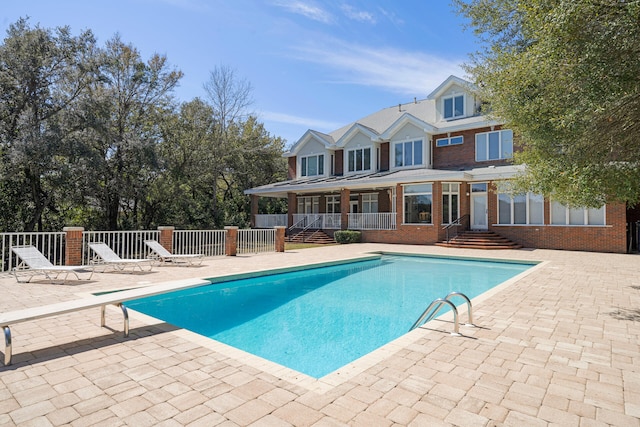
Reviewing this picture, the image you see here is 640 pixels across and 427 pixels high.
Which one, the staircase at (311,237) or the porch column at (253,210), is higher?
the porch column at (253,210)

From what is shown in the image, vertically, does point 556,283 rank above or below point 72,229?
below

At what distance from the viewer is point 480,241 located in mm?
18141

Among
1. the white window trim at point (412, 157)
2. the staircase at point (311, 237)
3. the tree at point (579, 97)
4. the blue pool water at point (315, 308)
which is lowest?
the blue pool water at point (315, 308)

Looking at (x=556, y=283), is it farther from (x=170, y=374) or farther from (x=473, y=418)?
(x=170, y=374)

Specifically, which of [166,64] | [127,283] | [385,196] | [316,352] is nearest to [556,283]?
[316,352]

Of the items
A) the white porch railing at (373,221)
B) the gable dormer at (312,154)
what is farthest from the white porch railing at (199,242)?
the gable dormer at (312,154)

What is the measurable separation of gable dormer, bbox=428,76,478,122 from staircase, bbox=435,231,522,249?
7633 mm

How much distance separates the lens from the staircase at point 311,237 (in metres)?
22.9

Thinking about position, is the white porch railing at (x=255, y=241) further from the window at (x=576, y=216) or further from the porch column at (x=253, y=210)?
the window at (x=576, y=216)

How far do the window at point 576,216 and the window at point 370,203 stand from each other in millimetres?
10077

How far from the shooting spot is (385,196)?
78.2 feet

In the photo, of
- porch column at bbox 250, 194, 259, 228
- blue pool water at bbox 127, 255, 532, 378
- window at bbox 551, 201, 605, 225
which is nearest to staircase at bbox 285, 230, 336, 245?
porch column at bbox 250, 194, 259, 228

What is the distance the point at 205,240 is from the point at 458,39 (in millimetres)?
12259

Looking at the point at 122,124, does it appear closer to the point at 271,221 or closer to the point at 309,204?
the point at 271,221
